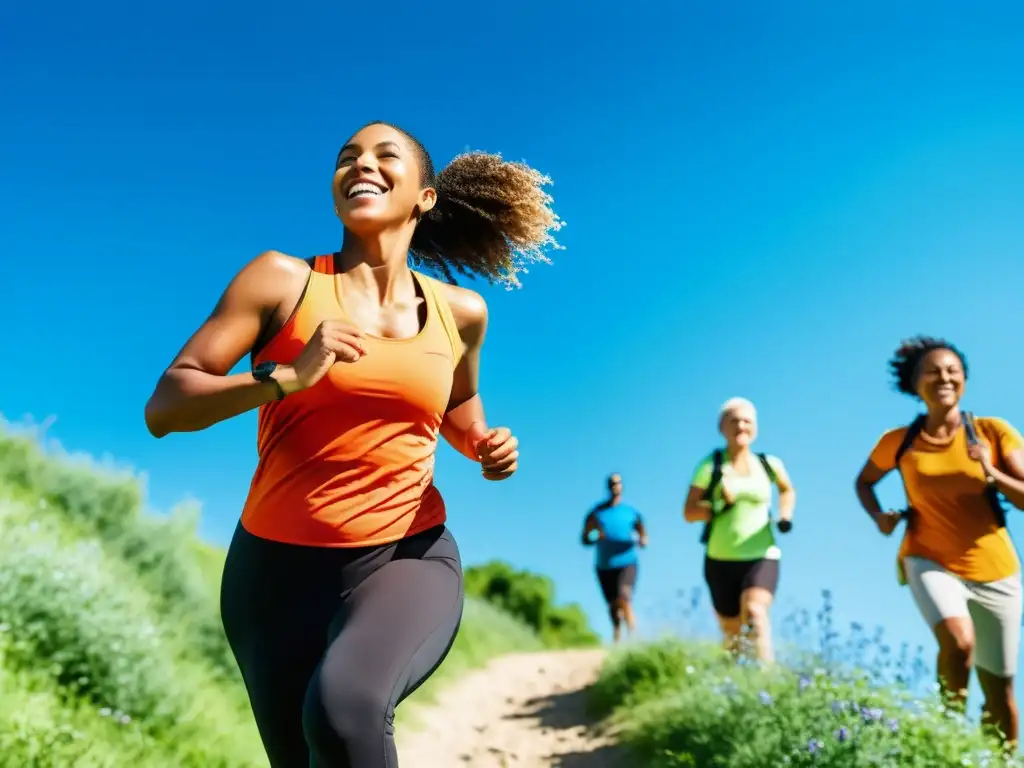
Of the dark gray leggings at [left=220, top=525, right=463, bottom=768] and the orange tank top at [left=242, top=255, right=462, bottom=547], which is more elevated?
the orange tank top at [left=242, top=255, right=462, bottom=547]

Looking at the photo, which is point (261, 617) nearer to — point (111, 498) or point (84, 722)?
point (84, 722)

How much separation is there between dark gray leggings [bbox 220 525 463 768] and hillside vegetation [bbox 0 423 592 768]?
2255mm

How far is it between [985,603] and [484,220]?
13.5ft

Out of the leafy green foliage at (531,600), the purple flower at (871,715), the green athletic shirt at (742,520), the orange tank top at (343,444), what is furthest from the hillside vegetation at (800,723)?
the leafy green foliage at (531,600)

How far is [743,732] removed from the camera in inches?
224

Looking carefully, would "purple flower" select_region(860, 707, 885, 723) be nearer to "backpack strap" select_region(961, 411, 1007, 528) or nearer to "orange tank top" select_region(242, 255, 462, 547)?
"backpack strap" select_region(961, 411, 1007, 528)

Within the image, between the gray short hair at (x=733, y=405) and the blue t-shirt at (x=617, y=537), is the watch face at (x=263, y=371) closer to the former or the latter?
the gray short hair at (x=733, y=405)

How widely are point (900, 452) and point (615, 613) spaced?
668cm

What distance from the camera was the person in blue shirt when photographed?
11.9 metres

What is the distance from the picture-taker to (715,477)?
21.8 feet

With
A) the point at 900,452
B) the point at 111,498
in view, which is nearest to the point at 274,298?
the point at 900,452

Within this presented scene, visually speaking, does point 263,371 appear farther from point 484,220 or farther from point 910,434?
point 910,434

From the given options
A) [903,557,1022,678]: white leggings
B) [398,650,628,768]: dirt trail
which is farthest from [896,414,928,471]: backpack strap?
[398,650,628,768]: dirt trail

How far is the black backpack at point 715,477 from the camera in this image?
21.8ft
